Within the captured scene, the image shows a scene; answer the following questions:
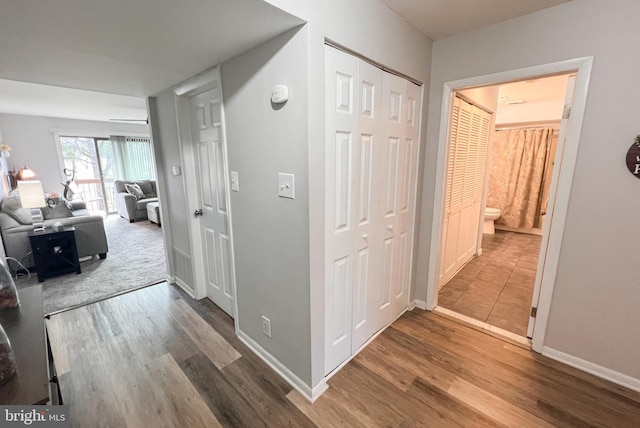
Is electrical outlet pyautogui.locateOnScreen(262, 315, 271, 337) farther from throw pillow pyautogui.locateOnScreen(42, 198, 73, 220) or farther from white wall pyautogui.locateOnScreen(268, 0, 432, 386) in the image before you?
throw pillow pyautogui.locateOnScreen(42, 198, 73, 220)

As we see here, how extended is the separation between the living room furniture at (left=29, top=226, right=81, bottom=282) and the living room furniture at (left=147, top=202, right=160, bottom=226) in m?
1.90

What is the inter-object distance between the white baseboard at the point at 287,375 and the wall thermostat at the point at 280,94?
5.43 ft

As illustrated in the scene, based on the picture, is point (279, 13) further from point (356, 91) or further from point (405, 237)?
point (405, 237)

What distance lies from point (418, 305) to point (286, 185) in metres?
1.88

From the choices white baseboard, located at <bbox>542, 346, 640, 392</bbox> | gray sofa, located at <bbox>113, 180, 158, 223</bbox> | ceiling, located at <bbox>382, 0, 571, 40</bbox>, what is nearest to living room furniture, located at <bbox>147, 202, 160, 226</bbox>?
gray sofa, located at <bbox>113, 180, 158, 223</bbox>

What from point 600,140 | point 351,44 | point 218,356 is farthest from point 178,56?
point 600,140

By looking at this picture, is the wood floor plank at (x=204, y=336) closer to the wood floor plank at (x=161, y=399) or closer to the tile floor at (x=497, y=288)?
the wood floor plank at (x=161, y=399)

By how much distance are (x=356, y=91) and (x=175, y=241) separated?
2.50 metres

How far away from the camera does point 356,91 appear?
1.59 meters

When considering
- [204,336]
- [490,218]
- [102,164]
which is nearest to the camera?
[204,336]

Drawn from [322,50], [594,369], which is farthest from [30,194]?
[594,369]

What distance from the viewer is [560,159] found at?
179 centimetres

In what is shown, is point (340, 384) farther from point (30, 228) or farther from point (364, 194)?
point (30, 228)

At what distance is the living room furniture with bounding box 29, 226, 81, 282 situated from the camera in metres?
3.15
